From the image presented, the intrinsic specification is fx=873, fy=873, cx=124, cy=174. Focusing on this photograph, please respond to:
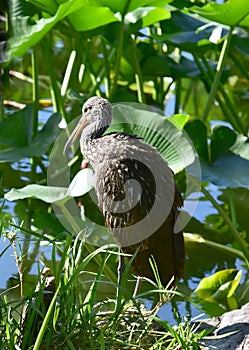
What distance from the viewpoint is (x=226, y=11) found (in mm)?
3545

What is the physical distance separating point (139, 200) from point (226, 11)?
1.10 metres

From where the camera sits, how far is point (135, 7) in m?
3.65

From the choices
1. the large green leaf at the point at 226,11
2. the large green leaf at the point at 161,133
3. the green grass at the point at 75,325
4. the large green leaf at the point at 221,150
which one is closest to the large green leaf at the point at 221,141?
the large green leaf at the point at 221,150

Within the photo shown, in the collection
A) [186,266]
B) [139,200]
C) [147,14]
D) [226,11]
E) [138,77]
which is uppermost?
[226,11]

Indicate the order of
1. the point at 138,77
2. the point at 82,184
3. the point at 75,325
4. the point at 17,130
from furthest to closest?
the point at 138,77
the point at 17,130
the point at 82,184
the point at 75,325

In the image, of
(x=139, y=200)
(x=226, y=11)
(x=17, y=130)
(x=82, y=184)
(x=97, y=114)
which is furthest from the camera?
(x=17, y=130)

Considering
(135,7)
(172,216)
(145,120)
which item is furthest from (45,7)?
(172,216)

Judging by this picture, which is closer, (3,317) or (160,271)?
(3,317)

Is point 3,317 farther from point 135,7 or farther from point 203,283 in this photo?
point 135,7

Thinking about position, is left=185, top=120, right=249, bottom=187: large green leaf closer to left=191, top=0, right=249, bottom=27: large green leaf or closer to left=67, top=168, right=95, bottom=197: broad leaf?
left=191, top=0, right=249, bottom=27: large green leaf

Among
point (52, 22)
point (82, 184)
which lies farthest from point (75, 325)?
point (52, 22)

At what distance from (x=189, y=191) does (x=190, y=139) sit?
0.50 m

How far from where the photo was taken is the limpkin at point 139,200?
110 inches

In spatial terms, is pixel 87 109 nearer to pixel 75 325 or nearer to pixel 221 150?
pixel 221 150
